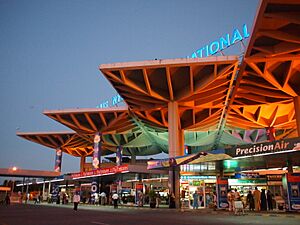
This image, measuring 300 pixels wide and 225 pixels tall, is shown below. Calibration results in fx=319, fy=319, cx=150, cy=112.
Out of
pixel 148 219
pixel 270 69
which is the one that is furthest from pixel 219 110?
pixel 148 219

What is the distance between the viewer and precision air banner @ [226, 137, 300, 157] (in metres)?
17.3

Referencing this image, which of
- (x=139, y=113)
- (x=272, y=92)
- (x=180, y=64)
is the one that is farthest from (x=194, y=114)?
(x=180, y=64)

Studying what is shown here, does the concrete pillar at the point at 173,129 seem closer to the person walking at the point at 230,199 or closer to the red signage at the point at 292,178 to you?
the person walking at the point at 230,199

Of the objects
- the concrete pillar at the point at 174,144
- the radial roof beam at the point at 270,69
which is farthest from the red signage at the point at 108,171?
the radial roof beam at the point at 270,69

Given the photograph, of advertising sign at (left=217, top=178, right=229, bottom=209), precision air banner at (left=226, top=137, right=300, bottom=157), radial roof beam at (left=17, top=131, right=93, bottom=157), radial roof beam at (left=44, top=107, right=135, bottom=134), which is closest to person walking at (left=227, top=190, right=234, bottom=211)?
advertising sign at (left=217, top=178, right=229, bottom=209)

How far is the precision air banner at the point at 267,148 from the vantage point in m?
17.3

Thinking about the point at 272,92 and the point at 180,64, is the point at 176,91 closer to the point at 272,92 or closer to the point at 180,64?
the point at 180,64

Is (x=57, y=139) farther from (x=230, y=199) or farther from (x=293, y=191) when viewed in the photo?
(x=293, y=191)

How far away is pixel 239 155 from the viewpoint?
2042cm

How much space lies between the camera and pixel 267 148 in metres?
18.8

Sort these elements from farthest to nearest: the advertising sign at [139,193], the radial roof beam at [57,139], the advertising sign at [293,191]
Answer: the radial roof beam at [57,139] → the advertising sign at [139,193] → the advertising sign at [293,191]

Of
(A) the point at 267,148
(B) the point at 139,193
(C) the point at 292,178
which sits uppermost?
(A) the point at 267,148

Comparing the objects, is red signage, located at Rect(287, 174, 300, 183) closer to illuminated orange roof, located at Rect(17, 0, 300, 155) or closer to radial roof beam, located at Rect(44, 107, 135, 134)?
illuminated orange roof, located at Rect(17, 0, 300, 155)

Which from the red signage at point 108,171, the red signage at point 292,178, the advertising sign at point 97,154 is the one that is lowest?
the red signage at point 292,178
